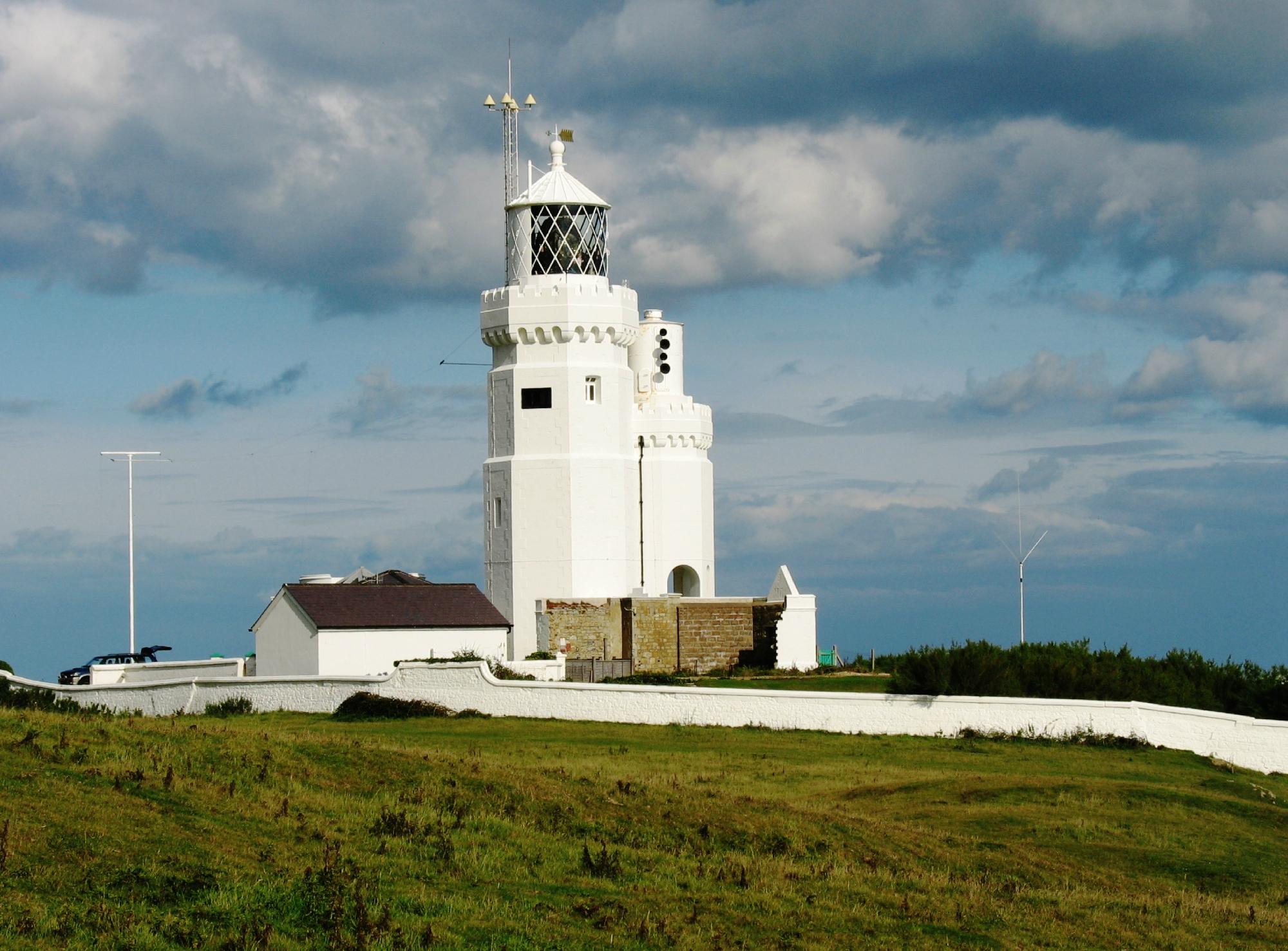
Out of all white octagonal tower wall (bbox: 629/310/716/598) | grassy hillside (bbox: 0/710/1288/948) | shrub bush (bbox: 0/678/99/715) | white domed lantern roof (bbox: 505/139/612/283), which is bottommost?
grassy hillside (bbox: 0/710/1288/948)

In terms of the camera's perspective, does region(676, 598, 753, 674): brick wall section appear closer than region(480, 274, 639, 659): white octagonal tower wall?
Yes

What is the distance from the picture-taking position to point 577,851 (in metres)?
16.8

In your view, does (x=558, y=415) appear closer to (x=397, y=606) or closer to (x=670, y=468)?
(x=670, y=468)

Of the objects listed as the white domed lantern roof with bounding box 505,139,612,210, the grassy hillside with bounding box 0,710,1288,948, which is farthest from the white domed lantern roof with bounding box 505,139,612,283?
the grassy hillside with bounding box 0,710,1288,948

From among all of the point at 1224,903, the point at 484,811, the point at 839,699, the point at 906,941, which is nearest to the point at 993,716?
the point at 839,699

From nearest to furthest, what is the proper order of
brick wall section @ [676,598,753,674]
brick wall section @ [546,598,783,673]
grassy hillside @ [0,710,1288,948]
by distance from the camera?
grassy hillside @ [0,710,1288,948] < brick wall section @ [546,598,783,673] < brick wall section @ [676,598,753,674]

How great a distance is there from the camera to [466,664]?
35406mm

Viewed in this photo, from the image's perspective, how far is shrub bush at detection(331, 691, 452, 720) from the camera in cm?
3441

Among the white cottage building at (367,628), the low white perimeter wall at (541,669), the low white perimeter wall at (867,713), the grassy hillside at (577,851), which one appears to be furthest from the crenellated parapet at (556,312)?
the grassy hillside at (577,851)

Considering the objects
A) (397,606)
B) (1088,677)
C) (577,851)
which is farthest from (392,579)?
(577,851)

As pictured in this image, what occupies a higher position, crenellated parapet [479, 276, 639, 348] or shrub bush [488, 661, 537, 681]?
crenellated parapet [479, 276, 639, 348]

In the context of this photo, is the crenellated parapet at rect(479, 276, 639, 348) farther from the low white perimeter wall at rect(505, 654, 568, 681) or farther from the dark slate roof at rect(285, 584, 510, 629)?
the low white perimeter wall at rect(505, 654, 568, 681)

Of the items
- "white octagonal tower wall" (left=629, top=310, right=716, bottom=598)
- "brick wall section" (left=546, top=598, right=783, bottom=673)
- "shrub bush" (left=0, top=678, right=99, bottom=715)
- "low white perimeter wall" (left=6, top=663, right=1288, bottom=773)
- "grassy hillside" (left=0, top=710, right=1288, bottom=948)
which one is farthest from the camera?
"white octagonal tower wall" (left=629, top=310, right=716, bottom=598)

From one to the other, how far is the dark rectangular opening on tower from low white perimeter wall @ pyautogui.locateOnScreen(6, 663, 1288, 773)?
15.5 m
